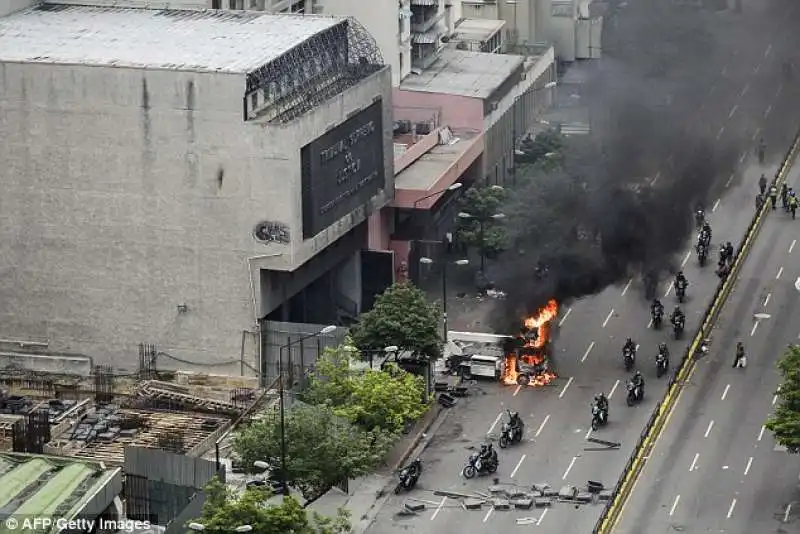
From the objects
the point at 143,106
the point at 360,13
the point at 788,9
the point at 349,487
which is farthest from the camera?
the point at 788,9

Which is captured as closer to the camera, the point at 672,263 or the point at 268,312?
the point at 268,312

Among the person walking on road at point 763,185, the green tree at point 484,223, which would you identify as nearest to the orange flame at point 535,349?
the green tree at point 484,223

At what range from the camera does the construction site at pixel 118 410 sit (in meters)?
110

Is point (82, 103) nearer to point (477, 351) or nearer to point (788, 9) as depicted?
point (477, 351)

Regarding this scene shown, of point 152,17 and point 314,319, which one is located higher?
point 152,17

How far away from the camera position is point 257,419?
110 m

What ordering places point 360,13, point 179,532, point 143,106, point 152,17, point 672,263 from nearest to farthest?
point 179,532 < point 143,106 < point 152,17 < point 672,263 < point 360,13

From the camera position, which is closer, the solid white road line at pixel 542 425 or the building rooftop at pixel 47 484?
the building rooftop at pixel 47 484

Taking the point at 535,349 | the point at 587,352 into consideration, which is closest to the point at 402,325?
the point at 535,349

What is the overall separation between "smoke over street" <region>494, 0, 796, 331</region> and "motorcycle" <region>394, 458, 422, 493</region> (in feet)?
59.2

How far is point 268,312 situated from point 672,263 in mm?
26378

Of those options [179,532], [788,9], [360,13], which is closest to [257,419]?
[179,532]

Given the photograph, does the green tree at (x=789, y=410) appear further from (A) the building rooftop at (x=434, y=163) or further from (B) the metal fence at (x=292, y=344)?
(A) the building rooftop at (x=434, y=163)

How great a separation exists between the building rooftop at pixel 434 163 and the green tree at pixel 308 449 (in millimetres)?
29267
